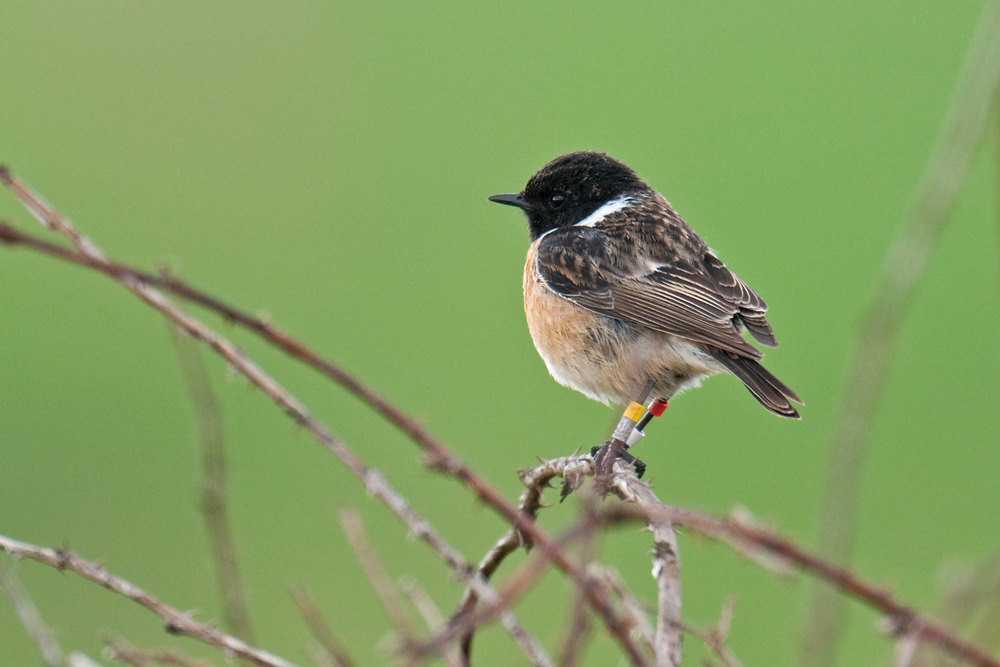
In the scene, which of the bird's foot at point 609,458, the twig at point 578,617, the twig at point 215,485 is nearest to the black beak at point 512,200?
the bird's foot at point 609,458

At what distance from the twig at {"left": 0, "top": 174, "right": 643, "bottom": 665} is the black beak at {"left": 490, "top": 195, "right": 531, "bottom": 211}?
3.94 metres

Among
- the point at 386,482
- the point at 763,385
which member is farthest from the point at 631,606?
the point at 763,385

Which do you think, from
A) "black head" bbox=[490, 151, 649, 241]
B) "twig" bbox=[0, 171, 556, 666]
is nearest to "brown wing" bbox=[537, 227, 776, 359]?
"black head" bbox=[490, 151, 649, 241]

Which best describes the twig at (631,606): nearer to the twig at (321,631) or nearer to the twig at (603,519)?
the twig at (603,519)

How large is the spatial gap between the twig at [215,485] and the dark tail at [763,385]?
7.49ft

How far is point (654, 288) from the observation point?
4797 mm

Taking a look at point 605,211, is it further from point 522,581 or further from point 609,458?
point 522,581

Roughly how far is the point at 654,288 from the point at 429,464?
11.9 ft

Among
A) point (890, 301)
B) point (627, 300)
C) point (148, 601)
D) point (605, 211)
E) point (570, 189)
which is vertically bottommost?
point (148, 601)

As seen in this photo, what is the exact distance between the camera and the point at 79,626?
740 centimetres

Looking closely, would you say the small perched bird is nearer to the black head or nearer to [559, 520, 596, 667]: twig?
the black head

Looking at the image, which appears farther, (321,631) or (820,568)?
(321,631)

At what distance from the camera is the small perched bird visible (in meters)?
4.49

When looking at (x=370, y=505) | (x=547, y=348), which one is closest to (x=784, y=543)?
(x=547, y=348)
